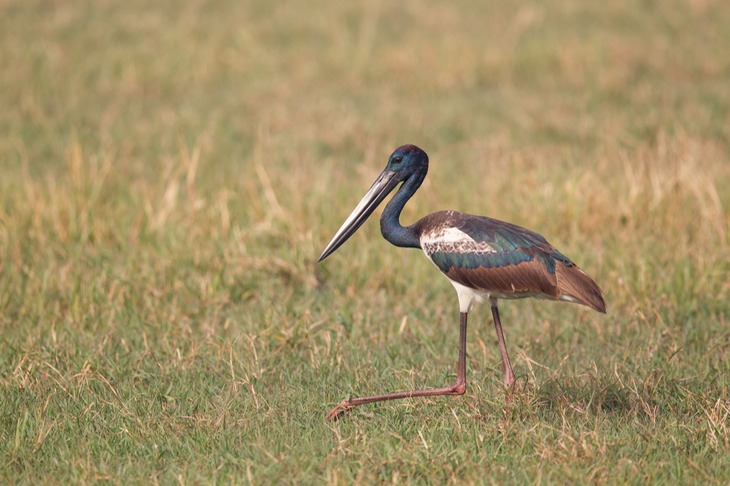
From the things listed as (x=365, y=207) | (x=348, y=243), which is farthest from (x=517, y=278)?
(x=348, y=243)

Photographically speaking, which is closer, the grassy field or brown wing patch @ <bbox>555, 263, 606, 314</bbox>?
the grassy field

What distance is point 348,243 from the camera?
6.98 metres

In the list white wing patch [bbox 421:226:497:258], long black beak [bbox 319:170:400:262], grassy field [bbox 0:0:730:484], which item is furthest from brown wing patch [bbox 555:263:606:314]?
long black beak [bbox 319:170:400:262]

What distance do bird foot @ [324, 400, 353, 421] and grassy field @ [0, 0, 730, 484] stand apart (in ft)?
0.23

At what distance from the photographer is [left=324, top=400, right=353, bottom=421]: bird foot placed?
14.9 ft

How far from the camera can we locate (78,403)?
477 centimetres

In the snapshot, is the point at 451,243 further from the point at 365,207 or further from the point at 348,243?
the point at 348,243

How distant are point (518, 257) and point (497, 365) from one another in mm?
866

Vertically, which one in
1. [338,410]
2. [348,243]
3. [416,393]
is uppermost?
[416,393]

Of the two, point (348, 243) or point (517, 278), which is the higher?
point (517, 278)

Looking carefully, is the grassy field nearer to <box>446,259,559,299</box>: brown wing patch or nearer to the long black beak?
<box>446,259,559,299</box>: brown wing patch

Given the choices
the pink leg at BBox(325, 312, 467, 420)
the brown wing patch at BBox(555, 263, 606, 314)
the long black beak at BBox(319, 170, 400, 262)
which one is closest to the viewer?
the brown wing patch at BBox(555, 263, 606, 314)

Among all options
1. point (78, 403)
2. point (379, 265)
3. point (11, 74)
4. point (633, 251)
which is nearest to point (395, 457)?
point (78, 403)

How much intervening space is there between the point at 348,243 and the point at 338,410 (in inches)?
99.6
